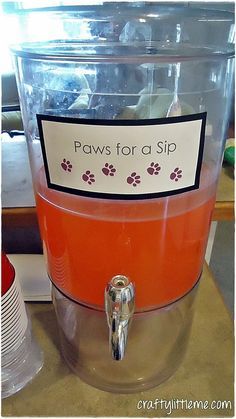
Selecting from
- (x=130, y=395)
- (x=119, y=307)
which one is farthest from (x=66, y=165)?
(x=130, y=395)

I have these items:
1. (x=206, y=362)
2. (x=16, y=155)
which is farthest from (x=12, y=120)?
(x=206, y=362)

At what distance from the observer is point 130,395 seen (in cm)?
48

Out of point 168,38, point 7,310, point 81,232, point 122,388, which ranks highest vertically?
point 168,38

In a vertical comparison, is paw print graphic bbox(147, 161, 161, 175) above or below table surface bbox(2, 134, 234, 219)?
above

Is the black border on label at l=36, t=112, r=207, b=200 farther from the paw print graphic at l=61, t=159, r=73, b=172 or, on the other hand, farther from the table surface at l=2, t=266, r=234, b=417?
the table surface at l=2, t=266, r=234, b=417

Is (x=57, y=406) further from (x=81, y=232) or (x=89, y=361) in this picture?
(x=81, y=232)

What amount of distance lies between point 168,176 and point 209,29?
0.20 meters

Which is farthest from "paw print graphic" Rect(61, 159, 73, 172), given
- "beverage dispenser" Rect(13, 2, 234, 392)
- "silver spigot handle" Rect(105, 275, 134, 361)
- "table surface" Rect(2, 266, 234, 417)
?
"table surface" Rect(2, 266, 234, 417)

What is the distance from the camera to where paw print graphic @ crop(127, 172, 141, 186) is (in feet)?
1.09

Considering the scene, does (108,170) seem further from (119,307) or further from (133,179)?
(119,307)

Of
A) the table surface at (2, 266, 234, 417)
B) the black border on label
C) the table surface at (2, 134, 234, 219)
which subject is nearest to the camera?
the black border on label

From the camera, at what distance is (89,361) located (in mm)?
514

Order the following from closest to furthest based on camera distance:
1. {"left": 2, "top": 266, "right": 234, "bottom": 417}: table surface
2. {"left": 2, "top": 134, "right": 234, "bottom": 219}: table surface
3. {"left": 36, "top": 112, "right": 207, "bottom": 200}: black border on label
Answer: {"left": 36, "top": 112, "right": 207, "bottom": 200}: black border on label → {"left": 2, "top": 266, "right": 234, "bottom": 417}: table surface → {"left": 2, "top": 134, "right": 234, "bottom": 219}: table surface

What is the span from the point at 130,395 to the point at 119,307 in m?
0.19
